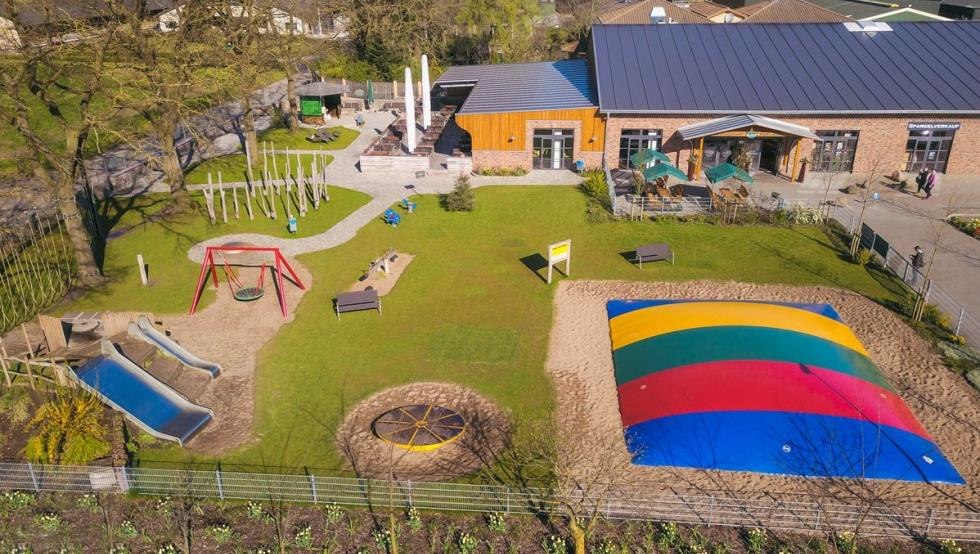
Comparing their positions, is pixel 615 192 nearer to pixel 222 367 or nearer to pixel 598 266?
pixel 598 266

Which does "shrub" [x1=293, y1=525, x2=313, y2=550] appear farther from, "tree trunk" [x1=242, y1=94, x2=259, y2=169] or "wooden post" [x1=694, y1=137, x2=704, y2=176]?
"wooden post" [x1=694, y1=137, x2=704, y2=176]

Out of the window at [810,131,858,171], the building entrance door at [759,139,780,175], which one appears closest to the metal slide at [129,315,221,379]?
the building entrance door at [759,139,780,175]

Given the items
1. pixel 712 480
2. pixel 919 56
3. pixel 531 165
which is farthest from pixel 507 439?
pixel 919 56

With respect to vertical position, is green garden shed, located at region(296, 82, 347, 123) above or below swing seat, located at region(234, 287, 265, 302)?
above

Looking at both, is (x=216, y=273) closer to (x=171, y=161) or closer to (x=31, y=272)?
(x=31, y=272)

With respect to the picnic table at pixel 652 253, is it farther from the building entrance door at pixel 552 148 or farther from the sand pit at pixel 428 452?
the building entrance door at pixel 552 148

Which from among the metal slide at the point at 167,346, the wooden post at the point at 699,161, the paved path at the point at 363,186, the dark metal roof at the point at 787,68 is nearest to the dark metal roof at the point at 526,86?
the dark metal roof at the point at 787,68

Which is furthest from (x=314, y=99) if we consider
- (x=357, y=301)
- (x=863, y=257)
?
(x=863, y=257)
